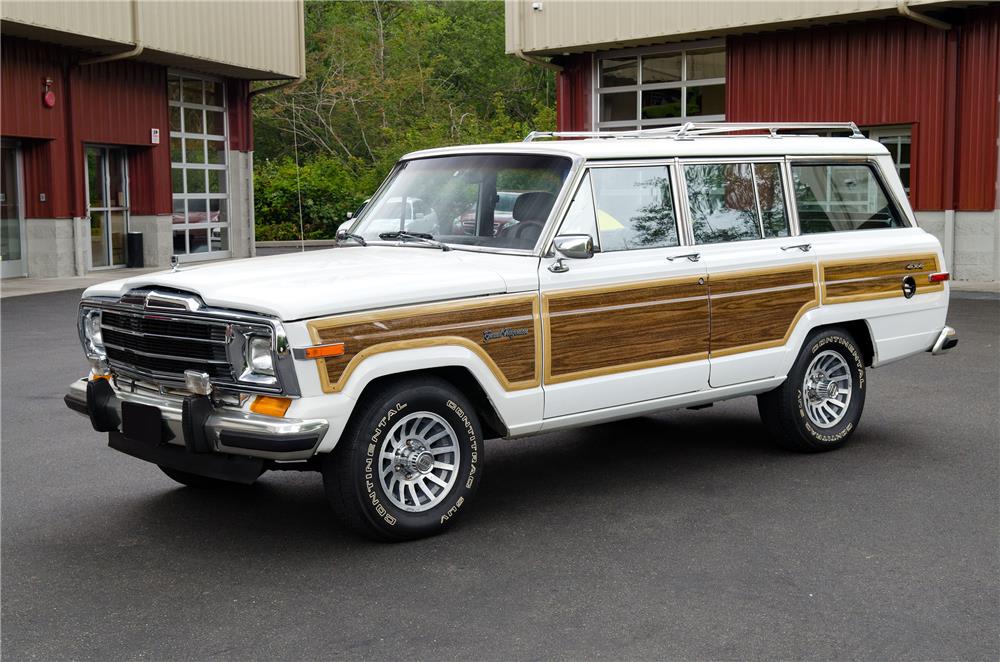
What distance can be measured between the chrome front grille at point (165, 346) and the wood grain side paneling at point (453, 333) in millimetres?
514

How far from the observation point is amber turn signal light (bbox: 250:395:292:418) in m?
5.21

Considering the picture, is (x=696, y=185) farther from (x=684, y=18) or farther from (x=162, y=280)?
(x=684, y=18)

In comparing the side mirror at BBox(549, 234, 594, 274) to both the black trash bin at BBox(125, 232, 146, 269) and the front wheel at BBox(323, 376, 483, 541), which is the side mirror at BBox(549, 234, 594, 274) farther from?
the black trash bin at BBox(125, 232, 146, 269)

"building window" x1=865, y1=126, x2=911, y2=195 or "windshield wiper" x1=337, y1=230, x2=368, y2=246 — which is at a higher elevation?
"building window" x1=865, y1=126, x2=911, y2=195

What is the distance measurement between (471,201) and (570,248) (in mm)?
925

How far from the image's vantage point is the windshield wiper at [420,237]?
650 cm

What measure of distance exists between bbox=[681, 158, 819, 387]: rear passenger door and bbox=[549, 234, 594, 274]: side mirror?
3.44ft

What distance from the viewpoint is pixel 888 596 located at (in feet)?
15.9

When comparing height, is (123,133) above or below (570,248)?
above

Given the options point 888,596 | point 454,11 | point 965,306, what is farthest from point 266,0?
point 454,11

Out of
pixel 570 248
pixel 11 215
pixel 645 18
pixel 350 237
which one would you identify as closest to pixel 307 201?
pixel 11 215

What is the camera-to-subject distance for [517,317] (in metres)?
5.92

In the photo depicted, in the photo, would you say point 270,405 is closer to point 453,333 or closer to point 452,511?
point 453,333

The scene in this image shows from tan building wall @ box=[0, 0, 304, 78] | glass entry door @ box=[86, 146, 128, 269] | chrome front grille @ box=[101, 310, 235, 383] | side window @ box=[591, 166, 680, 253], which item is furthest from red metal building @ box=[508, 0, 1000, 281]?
chrome front grille @ box=[101, 310, 235, 383]
